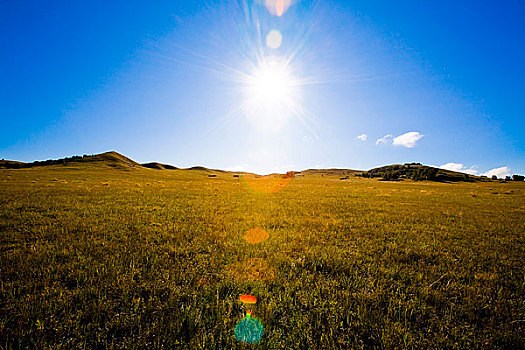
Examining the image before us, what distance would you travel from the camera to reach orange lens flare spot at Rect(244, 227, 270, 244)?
7157mm

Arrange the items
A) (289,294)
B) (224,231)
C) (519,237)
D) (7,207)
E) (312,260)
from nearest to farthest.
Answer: (289,294)
(312,260)
(224,231)
(519,237)
(7,207)

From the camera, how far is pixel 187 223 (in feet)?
29.9

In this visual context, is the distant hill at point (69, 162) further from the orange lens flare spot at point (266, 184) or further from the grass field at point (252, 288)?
the grass field at point (252, 288)

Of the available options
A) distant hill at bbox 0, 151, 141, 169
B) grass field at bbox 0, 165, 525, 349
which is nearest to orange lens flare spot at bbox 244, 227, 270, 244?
grass field at bbox 0, 165, 525, 349

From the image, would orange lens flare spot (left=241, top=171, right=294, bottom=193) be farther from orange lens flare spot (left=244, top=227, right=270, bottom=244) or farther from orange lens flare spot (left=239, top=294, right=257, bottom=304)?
orange lens flare spot (left=239, top=294, right=257, bottom=304)

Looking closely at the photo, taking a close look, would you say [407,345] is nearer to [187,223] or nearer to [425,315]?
[425,315]

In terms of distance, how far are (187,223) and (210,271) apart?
15.8ft

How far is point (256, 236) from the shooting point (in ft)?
25.1

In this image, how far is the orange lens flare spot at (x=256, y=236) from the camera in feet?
23.5

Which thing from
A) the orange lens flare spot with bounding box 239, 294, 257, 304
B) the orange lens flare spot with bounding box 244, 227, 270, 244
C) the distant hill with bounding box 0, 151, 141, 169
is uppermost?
the distant hill with bounding box 0, 151, 141, 169

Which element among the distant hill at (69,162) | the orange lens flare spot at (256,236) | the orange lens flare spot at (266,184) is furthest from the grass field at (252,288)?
the distant hill at (69,162)

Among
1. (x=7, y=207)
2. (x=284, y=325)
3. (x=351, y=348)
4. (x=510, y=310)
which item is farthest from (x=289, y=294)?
(x=7, y=207)

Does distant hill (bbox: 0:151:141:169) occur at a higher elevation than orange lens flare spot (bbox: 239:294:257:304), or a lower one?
higher

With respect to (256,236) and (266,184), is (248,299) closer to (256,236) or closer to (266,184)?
(256,236)
